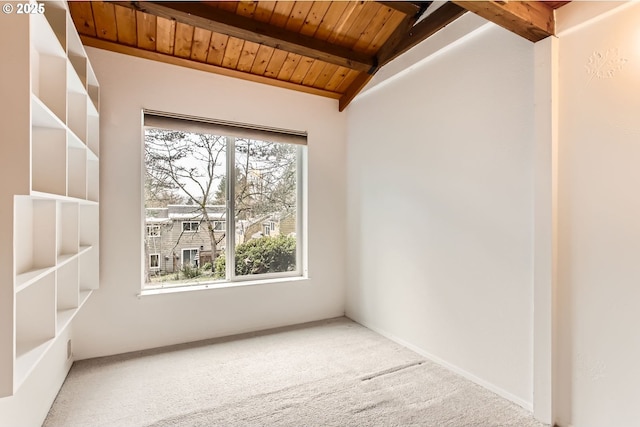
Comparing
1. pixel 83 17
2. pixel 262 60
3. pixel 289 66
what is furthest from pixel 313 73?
pixel 83 17

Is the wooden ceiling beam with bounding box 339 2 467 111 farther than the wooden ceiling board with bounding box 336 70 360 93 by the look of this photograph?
No

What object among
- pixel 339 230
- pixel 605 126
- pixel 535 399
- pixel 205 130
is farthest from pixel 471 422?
pixel 205 130

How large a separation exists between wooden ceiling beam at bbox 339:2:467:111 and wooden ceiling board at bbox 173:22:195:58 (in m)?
1.68

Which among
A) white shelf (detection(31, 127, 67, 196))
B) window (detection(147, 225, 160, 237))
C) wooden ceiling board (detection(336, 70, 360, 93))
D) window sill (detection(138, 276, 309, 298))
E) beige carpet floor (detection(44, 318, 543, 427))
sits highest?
wooden ceiling board (detection(336, 70, 360, 93))

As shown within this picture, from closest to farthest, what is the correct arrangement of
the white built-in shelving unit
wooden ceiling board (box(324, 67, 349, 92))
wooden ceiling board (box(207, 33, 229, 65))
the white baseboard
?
the white built-in shelving unit
the white baseboard
wooden ceiling board (box(207, 33, 229, 65))
wooden ceiling board (box(324, 67, 349, 92))

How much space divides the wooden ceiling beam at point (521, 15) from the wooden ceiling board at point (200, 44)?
2050 millimetres

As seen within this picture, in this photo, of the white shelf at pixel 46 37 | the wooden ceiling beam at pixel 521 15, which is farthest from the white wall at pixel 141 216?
the wooden ceiling beam at pixel 521 15

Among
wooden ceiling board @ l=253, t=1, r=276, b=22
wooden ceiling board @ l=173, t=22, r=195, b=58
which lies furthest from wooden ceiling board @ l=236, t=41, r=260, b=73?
wooden ceiling board @ l=173, t=22, r=195, b=58

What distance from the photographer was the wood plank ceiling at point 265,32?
2393mm

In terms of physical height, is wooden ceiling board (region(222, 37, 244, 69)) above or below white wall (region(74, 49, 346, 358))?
above

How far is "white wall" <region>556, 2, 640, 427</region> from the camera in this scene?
1.55 meters

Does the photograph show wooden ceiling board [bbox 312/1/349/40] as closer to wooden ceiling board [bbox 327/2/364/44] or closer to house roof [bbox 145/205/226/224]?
wooden ceiling board [bbox 327/2/364/44]

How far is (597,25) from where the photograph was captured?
65.9 inches

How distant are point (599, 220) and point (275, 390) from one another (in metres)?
2.20
